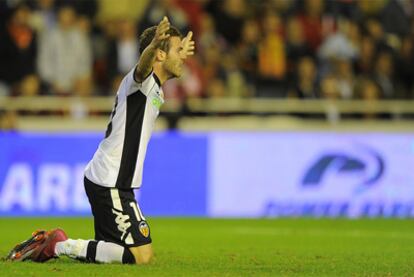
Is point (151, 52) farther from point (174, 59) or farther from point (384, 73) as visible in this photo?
point (384, 73)

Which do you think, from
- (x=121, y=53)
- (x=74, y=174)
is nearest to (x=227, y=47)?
(x=121, y=53)

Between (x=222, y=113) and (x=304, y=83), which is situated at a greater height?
(x=304, y=83)

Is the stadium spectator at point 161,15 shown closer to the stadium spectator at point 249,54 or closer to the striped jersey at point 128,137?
the stadium spectator at point 249,54

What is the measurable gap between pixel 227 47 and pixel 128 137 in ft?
Result: 37.4

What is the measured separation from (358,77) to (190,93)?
133 inches

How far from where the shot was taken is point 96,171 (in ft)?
31.0

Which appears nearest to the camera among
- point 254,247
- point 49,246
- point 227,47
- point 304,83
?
point 49,246

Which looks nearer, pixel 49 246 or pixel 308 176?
pixel 49 246

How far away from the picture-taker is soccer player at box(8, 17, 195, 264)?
9.34 m

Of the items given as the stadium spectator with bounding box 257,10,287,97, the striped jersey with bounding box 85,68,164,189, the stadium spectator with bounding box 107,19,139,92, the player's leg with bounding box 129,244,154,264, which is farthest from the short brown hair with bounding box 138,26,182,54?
the stadium spectator with bounding box 257,10,287,97

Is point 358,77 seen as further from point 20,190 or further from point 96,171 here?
point 96,171

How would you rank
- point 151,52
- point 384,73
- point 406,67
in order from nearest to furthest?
point 151,52 → point 384,73 → point 406,67

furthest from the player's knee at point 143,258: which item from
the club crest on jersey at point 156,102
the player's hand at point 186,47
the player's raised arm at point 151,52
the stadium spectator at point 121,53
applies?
the stadium spectator at point 121,53

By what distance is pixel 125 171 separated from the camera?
30.9 ft
